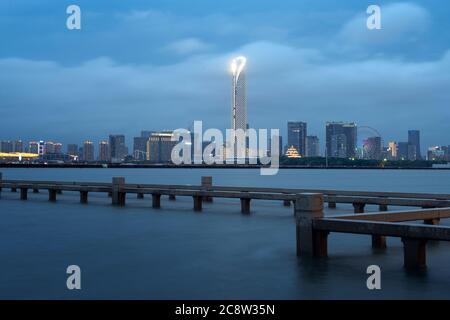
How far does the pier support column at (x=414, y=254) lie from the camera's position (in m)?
→ 13.0

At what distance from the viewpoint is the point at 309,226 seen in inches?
553

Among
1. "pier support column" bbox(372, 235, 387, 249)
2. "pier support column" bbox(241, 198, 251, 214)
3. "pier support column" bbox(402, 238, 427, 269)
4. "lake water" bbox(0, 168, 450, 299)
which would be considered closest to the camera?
"lake water" bbox(0, 168, 450, 299)

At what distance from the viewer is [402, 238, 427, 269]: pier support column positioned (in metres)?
13.0

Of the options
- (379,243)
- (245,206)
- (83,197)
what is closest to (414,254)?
(379,243)

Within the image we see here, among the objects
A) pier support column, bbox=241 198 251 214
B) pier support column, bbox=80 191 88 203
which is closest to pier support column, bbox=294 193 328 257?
pier support column, bbox=241 198 251 214

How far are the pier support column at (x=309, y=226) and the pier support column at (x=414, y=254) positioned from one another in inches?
81.3

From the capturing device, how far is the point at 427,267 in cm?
1330

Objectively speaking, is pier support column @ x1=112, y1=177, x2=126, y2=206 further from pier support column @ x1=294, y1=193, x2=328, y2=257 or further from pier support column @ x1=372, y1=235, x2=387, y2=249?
pier support column @ x1=294, y1=193, x2=328, y2=257

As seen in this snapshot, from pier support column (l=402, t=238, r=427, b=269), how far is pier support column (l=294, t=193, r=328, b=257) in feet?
6.78

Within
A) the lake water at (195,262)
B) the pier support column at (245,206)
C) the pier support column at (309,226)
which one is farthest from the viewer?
the pier support column at (245,206)

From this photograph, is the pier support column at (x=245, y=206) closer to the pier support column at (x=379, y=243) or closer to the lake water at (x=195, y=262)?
the lake water at (x=195, y=262)

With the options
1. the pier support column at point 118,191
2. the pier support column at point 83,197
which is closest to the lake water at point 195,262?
the pier support column at point 118,191
